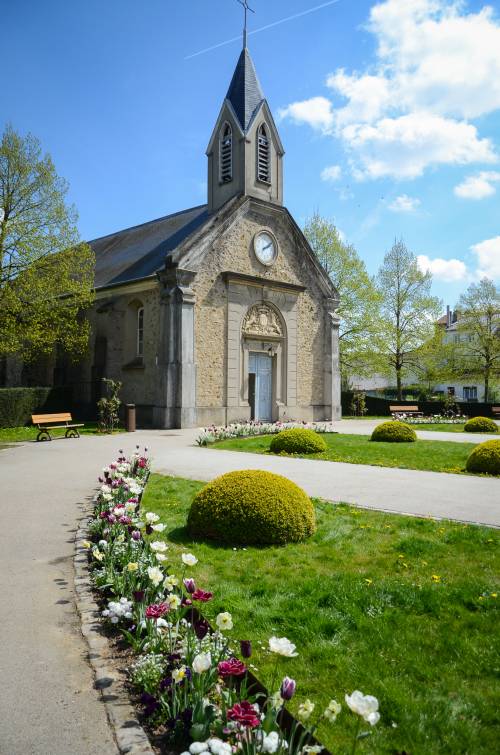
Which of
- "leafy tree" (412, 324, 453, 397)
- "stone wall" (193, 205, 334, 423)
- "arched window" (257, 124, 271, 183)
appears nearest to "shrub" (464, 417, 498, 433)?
"stone wall" (193, 205, 334, 423)

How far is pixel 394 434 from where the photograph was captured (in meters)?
17.5

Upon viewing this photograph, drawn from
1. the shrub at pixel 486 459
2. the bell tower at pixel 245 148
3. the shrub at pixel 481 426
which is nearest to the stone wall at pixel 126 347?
the bell tower at pixel 245 148

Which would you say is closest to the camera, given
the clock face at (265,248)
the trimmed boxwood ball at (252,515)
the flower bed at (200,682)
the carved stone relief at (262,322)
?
the flower bed at (200,682)

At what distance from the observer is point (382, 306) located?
37562mm

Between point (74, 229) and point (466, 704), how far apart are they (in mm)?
22396

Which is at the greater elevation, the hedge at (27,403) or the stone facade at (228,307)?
the stone facade at (228,307)

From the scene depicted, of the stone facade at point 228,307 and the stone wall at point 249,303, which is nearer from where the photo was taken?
the stone facade at point 228,307

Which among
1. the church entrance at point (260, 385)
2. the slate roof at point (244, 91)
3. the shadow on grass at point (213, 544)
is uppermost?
the slate roof at point (244, 91)

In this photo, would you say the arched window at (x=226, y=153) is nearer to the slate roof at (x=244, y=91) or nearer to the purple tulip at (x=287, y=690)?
the slate roof at (x=244, y=91)

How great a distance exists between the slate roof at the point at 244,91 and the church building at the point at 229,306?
0.22ft

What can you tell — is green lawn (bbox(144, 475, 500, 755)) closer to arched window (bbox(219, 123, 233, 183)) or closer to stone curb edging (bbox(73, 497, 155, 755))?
stone curb edging (bbox(73, 497, 155, 755))

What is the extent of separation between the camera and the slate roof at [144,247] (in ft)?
78.5

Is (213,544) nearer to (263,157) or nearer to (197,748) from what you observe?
(197,748)

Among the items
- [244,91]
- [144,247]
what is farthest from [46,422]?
[244,91]
